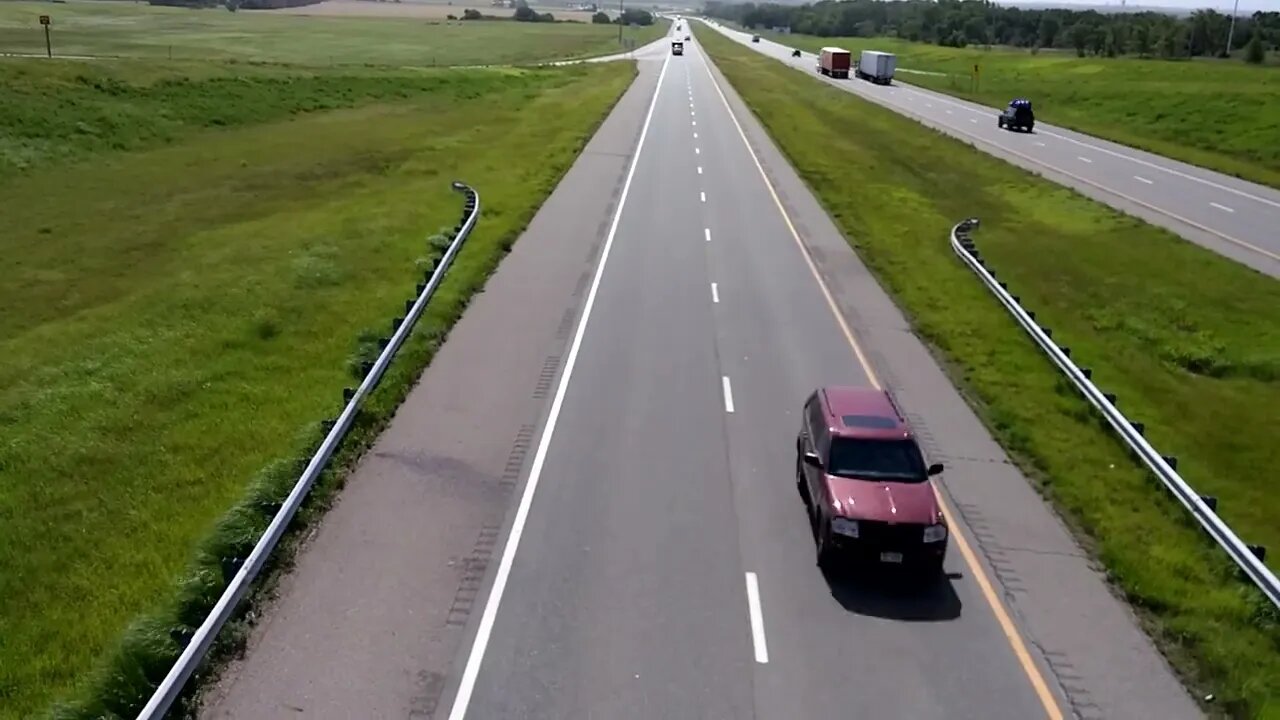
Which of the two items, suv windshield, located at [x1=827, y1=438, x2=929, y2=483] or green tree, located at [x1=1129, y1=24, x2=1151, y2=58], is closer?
suv windshield, located at [x1=827, y1=438, x2=929, y2=483]

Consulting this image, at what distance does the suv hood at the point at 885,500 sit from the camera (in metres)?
13.8

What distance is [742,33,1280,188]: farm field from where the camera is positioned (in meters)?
59.8

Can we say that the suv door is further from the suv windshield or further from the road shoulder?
the road shoulder

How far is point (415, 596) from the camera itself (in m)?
13.2

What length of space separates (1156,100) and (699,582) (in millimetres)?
74410

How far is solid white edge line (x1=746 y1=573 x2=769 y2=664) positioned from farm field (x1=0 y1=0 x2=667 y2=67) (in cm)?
8107

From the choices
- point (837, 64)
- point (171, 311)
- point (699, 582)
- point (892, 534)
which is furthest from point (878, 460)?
point (837, 64)

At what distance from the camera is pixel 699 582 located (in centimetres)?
1383

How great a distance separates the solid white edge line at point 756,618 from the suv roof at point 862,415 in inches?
102

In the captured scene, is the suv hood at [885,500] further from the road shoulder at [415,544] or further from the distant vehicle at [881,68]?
the distant vehicle at [881,68]

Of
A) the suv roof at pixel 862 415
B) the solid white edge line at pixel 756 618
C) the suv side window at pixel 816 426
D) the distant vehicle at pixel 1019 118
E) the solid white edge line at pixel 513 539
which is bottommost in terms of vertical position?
the solid white edge line at pixel 756 618

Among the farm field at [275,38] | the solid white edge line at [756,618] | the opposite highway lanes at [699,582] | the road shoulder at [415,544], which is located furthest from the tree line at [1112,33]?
the solid white edge line at [756,618]

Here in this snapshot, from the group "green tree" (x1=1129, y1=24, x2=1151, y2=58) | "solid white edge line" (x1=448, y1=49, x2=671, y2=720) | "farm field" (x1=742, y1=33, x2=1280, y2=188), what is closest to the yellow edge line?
"solid white edge line" (x1=448, y1=49, x2=671, y2=720)

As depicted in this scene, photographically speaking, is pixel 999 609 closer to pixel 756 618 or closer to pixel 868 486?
pixel 868 486
